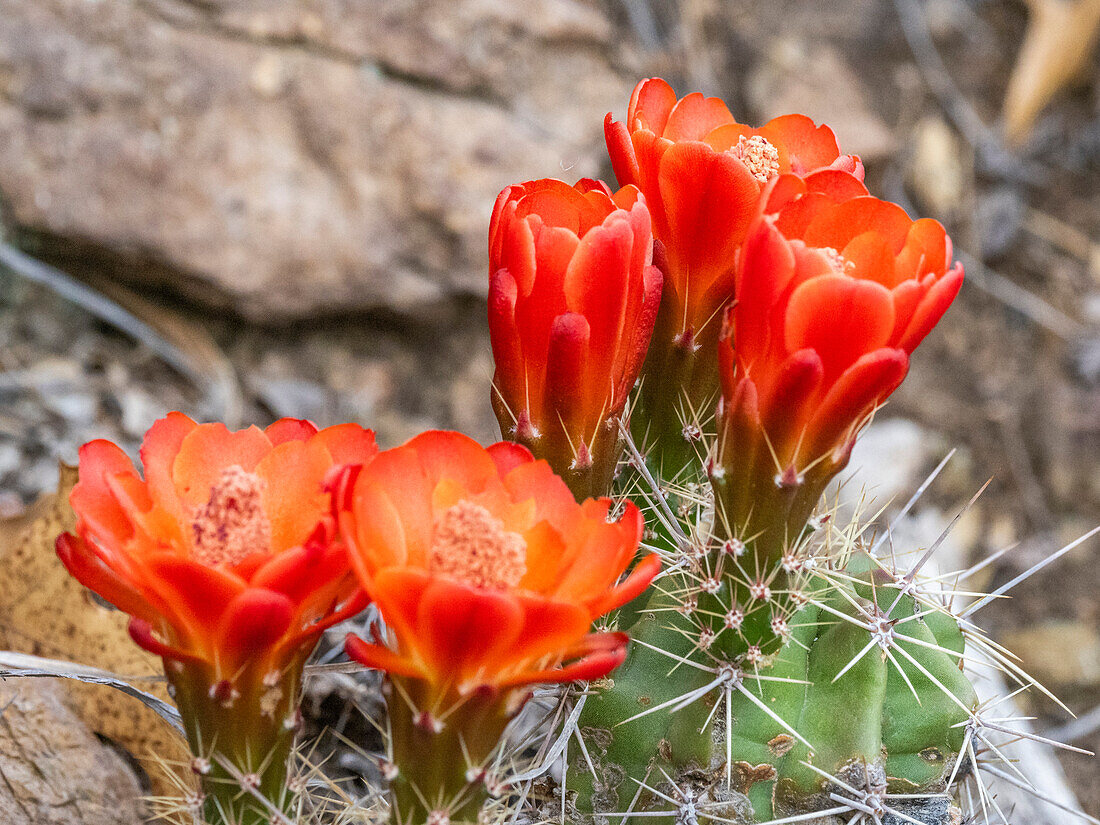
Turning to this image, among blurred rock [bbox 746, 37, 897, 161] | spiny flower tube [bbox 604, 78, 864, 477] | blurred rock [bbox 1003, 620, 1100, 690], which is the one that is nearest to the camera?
spiny flower tube [bbox 604, 78, 864, 477]

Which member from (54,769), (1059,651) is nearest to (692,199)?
(54,769)

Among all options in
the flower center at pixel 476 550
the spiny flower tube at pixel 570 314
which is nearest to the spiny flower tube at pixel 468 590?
the flower center at pixel 476 550

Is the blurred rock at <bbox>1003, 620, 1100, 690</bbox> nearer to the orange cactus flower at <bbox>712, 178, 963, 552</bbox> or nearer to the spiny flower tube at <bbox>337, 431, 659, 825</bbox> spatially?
the orange cactus flower at <bbox>712, 178, 963, 552</bbox>

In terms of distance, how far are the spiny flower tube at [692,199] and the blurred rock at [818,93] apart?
1956 mm

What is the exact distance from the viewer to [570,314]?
0.81 m

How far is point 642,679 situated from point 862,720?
205 millimetres

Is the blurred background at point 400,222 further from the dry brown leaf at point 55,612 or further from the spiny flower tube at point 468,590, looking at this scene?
the spiny flower tube at point 468,590

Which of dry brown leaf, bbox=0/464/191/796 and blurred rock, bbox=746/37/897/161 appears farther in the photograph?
blurred rock, bbox=746/37/897/161

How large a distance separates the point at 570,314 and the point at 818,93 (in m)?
2.40

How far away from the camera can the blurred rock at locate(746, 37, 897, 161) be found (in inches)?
113

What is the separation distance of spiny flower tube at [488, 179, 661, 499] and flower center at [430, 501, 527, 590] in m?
0.19

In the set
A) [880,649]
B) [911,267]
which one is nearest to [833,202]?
[911,267]

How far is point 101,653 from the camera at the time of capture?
1.28 meters

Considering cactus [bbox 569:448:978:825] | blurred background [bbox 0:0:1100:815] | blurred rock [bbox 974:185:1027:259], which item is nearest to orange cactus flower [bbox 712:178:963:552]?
cactus [bbox 569:448:978:825]
